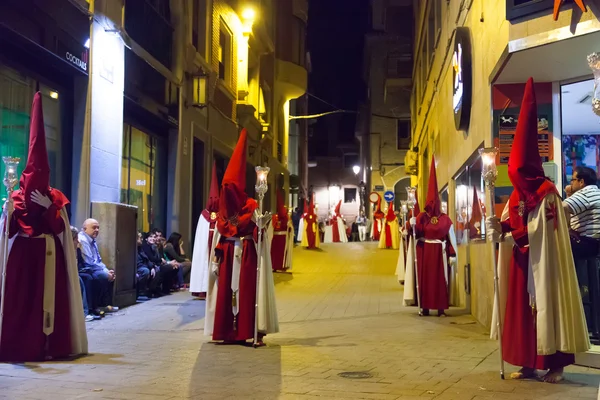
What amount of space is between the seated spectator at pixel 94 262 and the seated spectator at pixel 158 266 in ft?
8.70

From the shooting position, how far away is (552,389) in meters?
5.93

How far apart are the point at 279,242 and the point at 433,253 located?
29.2 feet

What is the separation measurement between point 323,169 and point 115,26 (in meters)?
52.1

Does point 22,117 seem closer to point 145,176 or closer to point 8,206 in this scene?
point 8,206

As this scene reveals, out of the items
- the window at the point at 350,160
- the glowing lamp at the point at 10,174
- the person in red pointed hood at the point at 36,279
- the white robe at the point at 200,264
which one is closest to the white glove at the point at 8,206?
the person in red pointed hood at the point at 36,279

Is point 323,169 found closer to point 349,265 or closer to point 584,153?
point 349,265

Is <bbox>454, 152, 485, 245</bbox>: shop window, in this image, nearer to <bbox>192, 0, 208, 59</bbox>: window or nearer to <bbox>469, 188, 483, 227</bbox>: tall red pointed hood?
<bbox>469, 188, 483, 227</bbox>: tall red pointed hood

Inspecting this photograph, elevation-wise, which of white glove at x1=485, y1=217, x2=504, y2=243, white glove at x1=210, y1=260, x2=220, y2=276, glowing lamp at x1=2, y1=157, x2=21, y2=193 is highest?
glowing lamp at x1=2, y1=157, x2=21, y2=193

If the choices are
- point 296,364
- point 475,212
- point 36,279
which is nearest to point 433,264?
point 475,212

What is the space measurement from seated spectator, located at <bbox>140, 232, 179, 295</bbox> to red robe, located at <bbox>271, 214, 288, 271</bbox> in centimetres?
555

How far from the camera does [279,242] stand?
65.5 ft

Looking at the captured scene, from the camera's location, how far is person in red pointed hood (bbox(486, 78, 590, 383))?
239 inches

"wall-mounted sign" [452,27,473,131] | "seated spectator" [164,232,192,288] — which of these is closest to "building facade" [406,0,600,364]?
"wall-mounted sign" [452,27,473,131]

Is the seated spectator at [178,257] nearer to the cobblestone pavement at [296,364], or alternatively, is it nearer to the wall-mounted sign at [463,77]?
the cobblestone pavement at [296,364]
